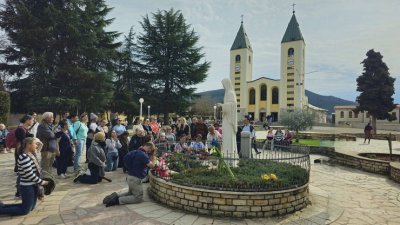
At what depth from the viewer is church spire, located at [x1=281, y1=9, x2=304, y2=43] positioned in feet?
224

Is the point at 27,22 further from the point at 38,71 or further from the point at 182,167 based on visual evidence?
the point at 182,167

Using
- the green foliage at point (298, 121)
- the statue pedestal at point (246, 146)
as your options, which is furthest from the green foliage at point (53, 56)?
the statue pedestal at point (246, 146)

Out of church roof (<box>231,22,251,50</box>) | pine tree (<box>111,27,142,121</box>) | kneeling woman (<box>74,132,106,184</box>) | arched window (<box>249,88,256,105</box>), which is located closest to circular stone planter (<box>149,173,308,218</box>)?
kneeling woman (<box>74,132,106,184</box>)

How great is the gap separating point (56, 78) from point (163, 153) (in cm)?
2141

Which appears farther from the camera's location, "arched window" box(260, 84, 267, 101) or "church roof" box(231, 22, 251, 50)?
"arched window" box(260, 84, 267, 101)

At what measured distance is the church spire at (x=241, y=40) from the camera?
73625 millimetres

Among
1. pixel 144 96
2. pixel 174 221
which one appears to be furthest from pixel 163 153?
pixel 144 96

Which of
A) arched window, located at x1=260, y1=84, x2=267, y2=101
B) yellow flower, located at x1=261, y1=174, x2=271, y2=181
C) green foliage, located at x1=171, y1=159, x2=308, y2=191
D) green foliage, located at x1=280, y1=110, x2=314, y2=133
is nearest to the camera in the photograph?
green foliage, located at x1=171, y1=159, x2=308, y2=191

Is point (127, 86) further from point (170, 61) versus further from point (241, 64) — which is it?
point (241, 64)

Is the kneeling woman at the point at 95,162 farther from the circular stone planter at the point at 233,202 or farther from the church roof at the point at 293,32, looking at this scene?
the church roof at the point at 293,32

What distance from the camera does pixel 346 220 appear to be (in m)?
5.54

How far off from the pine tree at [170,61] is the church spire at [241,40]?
40730 mm

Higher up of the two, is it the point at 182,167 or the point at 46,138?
the point at 46,138

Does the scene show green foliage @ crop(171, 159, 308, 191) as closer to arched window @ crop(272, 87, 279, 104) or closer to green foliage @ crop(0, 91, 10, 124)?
green foliage @ crop(0, 91, 10, 124)
